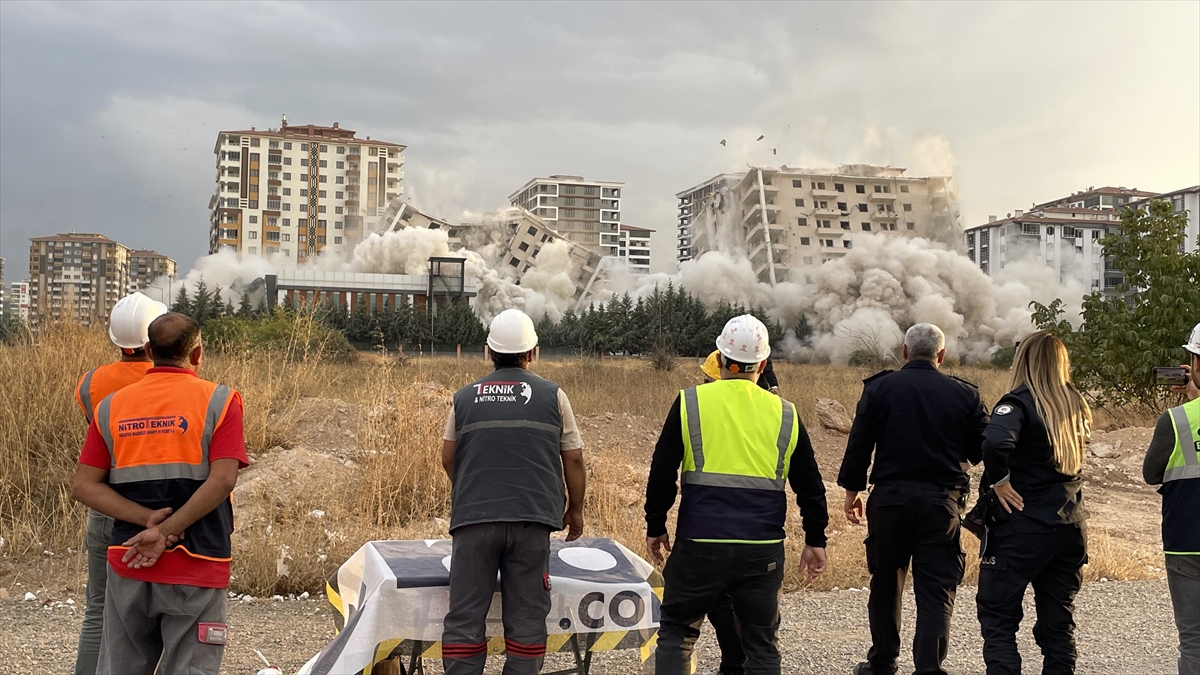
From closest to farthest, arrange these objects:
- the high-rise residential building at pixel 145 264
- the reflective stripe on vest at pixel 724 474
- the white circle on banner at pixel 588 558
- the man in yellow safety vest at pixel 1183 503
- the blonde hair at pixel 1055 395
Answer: the man in yellow safety vest at pixel 1183 503, the reflective stripe on vest at pixel 724 474, the blonde hair at pixel 1055 395, the white circle on banner at pixel 588 558, the high-rise residential building at pixel 145 264

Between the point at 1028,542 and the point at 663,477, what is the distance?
180 cm

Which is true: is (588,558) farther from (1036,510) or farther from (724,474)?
(1036,510)

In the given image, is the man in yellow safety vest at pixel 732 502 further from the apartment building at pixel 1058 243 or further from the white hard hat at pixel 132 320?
the apartment building at pixel 1058 243

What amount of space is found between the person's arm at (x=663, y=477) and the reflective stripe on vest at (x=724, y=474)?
0.19ft

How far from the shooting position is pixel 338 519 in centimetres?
879

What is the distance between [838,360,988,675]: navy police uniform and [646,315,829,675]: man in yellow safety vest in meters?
0.78

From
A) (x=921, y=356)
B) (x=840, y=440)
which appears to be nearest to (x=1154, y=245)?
(x=840, y=440)

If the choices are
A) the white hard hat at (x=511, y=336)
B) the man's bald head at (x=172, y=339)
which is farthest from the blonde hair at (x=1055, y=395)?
the man's bald head at (x=172, y=339)

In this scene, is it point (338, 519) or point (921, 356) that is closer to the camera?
point (921, 356)

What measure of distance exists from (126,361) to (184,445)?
1.09 m

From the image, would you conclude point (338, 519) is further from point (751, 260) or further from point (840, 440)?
point (751, 260)

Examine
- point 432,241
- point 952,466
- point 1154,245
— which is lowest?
point 952,466

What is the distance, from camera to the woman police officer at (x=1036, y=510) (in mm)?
4633

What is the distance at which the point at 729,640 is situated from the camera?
4.85m
